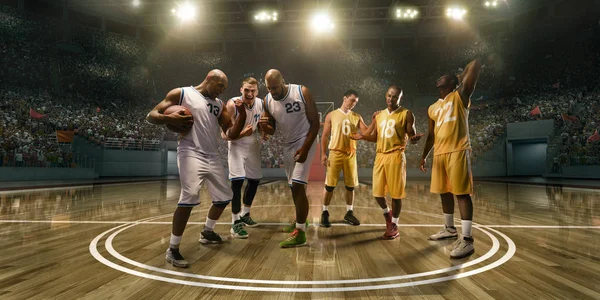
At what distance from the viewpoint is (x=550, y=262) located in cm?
277

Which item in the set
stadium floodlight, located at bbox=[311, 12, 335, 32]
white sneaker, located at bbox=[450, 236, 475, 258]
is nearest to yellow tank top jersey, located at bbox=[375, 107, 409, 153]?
white sneaker, located at bbox=[450, 236, 475, 258]

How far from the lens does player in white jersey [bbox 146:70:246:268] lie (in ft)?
9.18

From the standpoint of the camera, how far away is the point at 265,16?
18.3m

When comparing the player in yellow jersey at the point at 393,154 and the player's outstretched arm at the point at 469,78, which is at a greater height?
the player's outstretched arm at the point at 469,78

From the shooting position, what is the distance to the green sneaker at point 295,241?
3297mm

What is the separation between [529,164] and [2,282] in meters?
24.6

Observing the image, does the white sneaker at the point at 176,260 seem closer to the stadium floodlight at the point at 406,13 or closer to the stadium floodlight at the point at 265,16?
the stadium floodlight at the point at 265,16

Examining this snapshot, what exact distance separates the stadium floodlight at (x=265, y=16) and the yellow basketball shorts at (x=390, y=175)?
16.3m

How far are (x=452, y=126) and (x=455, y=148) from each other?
23 centimetres

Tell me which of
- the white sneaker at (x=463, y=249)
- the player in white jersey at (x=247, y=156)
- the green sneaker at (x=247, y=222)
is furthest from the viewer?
the green sneaker at (x=247, y=222)

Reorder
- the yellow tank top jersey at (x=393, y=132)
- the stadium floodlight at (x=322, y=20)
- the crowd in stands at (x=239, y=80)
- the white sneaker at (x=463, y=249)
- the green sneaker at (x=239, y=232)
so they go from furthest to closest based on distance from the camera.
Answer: the stadium floodlight at (x=322, y=20), the crowd in stands at (x=239, y=80), the yellow tank top jersey at (x=393, y=132), the green sneaker at (x=239, y=232), the white sneaker at (x=463, y=249)

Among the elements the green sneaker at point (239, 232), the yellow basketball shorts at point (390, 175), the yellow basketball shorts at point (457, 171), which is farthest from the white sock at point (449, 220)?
the green sneaker at point (239, 232)

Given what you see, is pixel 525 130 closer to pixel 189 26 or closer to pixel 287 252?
pixel 287 252

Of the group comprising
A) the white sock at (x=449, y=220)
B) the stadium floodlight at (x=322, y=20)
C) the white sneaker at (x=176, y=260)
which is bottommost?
the white sneaker at (x=176, y=260)
